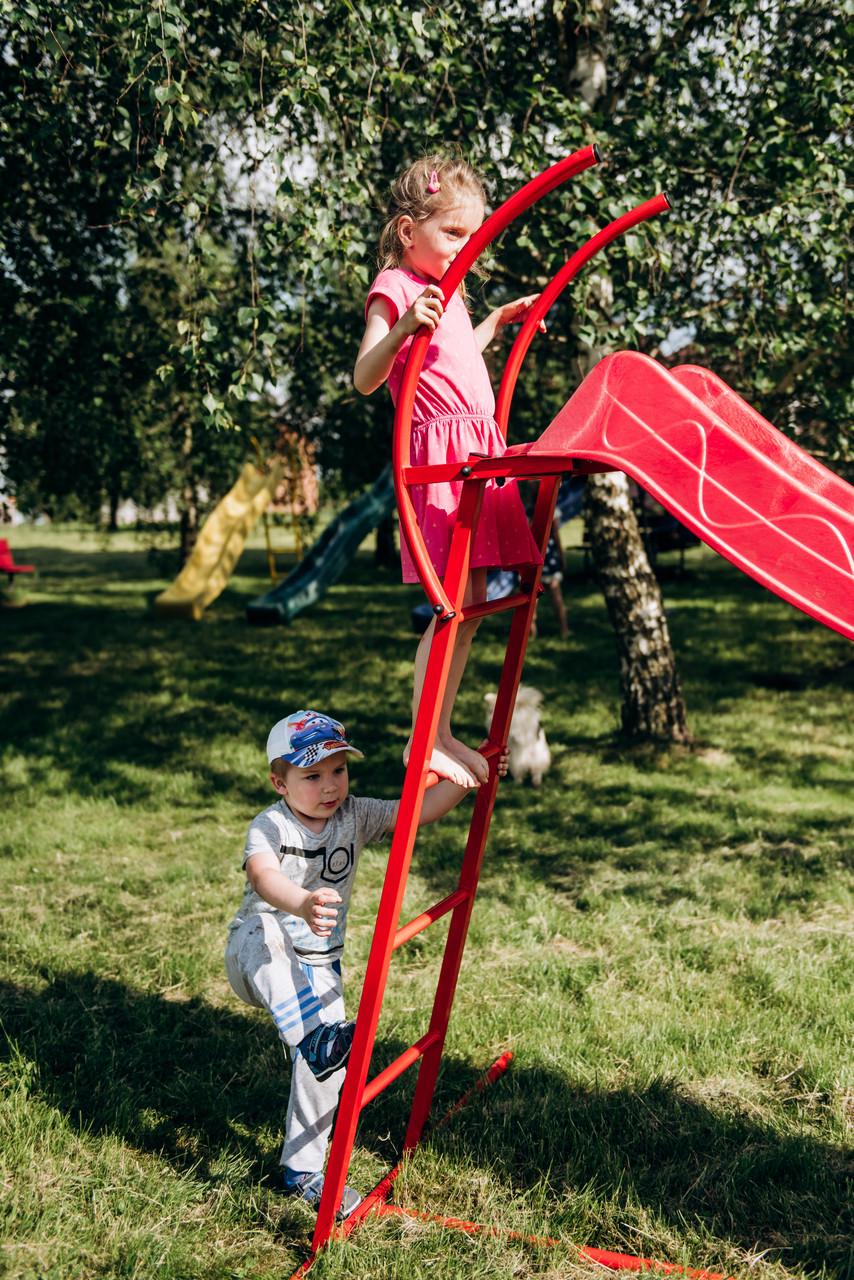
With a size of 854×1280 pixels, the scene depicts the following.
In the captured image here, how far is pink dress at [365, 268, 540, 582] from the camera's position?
2596 mm

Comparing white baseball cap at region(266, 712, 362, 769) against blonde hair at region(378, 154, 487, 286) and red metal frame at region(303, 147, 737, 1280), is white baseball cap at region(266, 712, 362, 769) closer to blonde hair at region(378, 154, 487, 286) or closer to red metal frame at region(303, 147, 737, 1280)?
red metal frame at region(303, 147, 737, 1280)

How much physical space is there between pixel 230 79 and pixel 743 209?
10.5 ft

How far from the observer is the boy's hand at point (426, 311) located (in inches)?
88.0

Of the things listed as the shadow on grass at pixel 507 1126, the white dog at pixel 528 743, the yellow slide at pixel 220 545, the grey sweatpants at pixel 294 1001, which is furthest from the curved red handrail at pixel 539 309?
the yellow slide at pixel 220 545

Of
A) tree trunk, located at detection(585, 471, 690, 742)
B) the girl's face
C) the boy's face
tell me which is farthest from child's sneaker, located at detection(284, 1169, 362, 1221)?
tree trunk, located at detection(585, 471, 690, 742)

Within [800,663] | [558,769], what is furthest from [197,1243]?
[800,663]

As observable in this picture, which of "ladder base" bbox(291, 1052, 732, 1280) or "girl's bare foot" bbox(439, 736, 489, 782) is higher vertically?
"girl's bare foot" bbox(439, 736, 489, 782)

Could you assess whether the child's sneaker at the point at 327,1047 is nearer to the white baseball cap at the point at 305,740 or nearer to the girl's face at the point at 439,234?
the white baseball cap at the point at 305,740

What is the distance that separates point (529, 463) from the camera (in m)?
2.21

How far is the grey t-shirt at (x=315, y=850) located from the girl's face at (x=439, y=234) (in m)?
1.34

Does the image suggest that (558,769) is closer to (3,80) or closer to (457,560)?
(457,560)

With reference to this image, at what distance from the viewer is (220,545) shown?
52.3 feet

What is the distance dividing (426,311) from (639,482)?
59 centimetres

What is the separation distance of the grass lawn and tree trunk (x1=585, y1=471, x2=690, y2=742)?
11.9 inches
